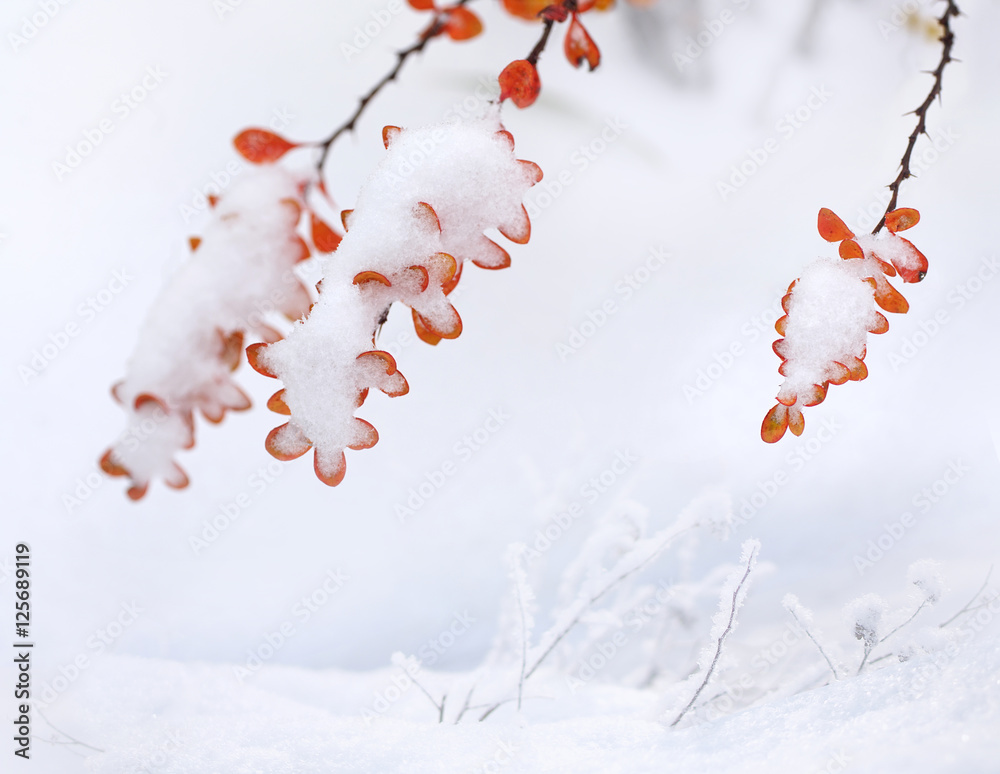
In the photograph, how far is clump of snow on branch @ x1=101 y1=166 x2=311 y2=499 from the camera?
303mm

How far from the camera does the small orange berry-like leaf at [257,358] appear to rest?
0.29 metres

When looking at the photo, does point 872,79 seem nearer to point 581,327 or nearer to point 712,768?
point 581,327

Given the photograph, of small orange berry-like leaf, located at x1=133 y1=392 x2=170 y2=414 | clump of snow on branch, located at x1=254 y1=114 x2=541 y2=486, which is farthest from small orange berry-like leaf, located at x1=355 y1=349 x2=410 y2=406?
small orange berry-like leaf, located at x1=133 y1=392 x2=170 y2=414

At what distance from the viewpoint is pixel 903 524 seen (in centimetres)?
42

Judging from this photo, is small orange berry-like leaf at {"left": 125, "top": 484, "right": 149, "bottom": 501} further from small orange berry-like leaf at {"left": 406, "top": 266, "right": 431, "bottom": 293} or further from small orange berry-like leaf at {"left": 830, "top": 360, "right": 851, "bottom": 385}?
small orange berry-like leaf at {"left": 830, "top": 360, "right": 851, "bottom": 385}

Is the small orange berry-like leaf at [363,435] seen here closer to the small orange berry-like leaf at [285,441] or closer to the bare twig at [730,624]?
the small orange berry-like leaf at [285,441]

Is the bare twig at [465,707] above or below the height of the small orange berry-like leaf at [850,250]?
below

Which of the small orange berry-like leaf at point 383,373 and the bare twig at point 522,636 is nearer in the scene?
the small orange berry-like leaf at point 383,373

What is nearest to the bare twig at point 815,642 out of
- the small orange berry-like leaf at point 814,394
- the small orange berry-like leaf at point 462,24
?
the small orange berry-like leaf at point 814,394

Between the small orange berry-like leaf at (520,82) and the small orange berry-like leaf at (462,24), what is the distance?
0.11 ft

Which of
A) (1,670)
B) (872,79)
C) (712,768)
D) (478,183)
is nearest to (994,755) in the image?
(712,768)

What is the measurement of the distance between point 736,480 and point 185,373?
14.6 inches

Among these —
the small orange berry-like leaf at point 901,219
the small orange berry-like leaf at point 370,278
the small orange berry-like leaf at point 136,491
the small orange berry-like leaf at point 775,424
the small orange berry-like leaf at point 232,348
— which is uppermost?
the small orange berry-like leaf at point 901,219

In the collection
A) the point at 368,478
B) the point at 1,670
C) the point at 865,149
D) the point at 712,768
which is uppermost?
the point at 865,149
